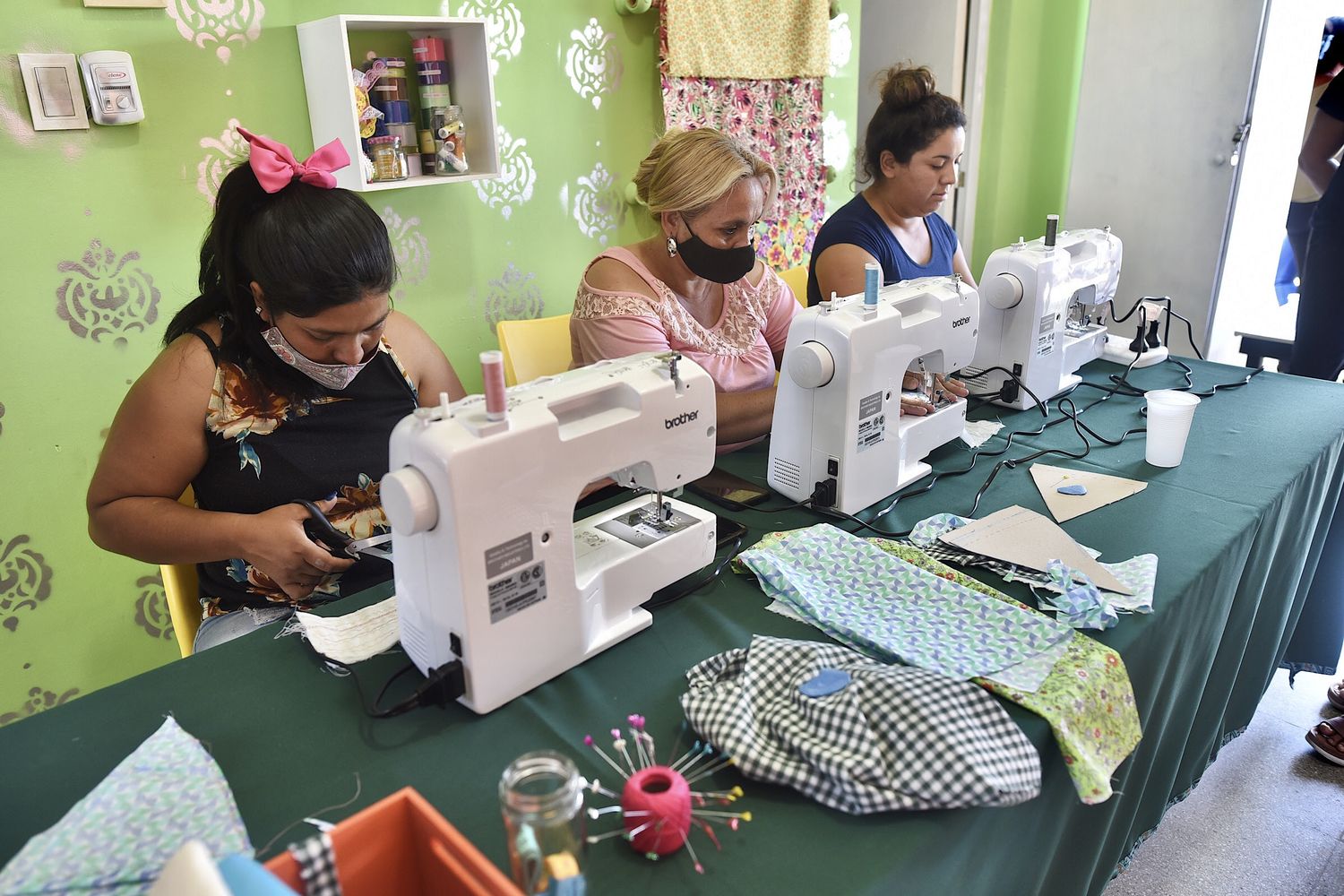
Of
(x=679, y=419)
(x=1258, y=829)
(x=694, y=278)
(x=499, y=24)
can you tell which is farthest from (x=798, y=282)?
(x=1258, y=829)

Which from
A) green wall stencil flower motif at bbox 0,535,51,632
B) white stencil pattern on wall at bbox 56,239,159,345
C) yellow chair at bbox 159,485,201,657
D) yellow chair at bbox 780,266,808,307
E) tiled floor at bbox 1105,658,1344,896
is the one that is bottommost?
tiled floor at bbox 1105,658,1344,896

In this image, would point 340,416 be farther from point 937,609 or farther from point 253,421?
point 937,609

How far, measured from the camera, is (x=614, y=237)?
2836 mm

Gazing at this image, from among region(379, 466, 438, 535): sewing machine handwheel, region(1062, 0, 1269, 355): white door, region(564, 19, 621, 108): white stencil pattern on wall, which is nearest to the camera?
region(379, 466, 438, 535): sewing machine handwheel

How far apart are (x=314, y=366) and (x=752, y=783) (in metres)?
0.99

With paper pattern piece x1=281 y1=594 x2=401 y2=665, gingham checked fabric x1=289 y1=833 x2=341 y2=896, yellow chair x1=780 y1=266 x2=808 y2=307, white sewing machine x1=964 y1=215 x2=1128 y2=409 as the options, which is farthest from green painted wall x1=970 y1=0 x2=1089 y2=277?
gingham checked fabric x1=289 y1=833 x2=341 y2=896

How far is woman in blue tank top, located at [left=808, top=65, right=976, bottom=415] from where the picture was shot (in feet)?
7.09

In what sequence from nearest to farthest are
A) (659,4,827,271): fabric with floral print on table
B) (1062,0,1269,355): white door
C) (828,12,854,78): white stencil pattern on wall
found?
(659,4,827,271): fabric with floral print on table, (828,12,854,78): white stencil pattern on wall, (1062,0,1269,355): white door

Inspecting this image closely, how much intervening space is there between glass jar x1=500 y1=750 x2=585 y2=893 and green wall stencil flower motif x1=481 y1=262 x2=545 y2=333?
1990 millimetres

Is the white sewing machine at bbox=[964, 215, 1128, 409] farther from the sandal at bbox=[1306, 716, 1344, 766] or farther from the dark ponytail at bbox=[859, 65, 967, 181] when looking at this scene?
the sandal at bbox=[1306, 716, 1344, 766]

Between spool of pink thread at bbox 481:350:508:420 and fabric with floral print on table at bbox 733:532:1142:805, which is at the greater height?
spool of pink thread at bbox 481:350:508:420

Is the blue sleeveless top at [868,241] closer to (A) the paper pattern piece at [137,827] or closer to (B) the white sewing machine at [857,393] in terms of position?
(B) the white sewing machine at [857,393]

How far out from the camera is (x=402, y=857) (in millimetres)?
737

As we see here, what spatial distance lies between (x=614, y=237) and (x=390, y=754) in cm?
215
